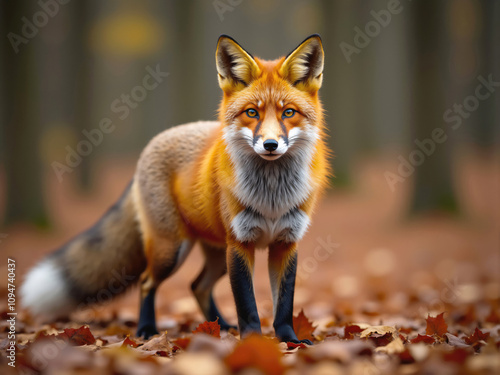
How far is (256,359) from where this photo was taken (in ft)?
6.74

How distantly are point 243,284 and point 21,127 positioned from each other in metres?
7.79

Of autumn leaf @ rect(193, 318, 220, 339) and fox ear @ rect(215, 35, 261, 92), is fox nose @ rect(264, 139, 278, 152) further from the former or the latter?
autumn leaf @ rect(193, 318, 220, 339)

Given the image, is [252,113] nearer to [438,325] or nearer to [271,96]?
[271,96]

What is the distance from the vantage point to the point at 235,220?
128 inches

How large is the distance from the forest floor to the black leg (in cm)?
18

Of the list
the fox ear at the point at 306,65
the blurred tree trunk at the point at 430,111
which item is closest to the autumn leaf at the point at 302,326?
the fox ear at the point at 306,65

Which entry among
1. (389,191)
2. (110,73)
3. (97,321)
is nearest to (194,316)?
(97,321)

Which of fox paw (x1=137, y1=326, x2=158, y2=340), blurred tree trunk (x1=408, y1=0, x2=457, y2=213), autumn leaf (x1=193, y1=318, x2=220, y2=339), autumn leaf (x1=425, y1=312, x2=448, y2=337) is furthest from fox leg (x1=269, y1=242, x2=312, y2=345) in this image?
blurred tree trunk (x1=408, y1=0, x2=457, y2=213)

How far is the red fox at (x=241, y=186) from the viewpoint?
3154mm

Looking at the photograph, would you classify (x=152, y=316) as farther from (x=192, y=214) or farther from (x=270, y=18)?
(x=270, y=18)

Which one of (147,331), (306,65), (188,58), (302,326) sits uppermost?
(188,58)

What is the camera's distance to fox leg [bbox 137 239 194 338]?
3977mm

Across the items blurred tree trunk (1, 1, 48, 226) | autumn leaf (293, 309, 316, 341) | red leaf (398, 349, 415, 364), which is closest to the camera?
red leaf (398, 349, 415, 364)

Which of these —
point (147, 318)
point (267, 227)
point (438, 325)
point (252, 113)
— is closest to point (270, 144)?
point (252, 113)
